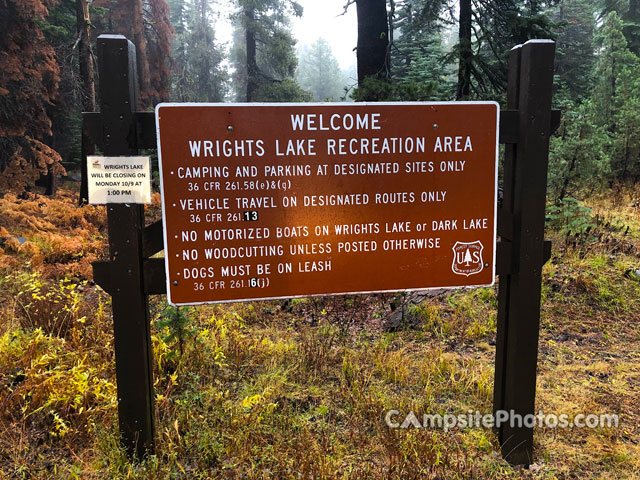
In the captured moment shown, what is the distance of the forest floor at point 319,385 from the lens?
2.98 m

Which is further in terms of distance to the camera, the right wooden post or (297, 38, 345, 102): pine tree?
(297, 38, 345, 102): pine tree

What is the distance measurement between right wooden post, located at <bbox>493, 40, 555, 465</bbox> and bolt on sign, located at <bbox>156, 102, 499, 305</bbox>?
167mm

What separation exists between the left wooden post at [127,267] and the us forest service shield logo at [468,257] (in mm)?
1924

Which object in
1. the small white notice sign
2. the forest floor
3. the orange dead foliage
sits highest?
the small white notice sign

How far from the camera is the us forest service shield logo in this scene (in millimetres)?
2994

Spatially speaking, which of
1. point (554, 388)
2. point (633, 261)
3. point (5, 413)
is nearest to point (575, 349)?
point (554, 388)

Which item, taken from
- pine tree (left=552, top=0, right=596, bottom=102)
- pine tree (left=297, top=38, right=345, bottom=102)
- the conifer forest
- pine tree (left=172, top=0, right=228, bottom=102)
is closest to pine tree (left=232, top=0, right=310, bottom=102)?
pine tree (left=172, top=0, right=228, bottom=102)

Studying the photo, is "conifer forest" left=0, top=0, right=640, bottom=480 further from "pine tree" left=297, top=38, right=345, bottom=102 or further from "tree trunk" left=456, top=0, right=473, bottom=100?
"pine tree" left=297, top=38, right=345, bottom=102

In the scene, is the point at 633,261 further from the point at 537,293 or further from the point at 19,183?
the point at 19,183

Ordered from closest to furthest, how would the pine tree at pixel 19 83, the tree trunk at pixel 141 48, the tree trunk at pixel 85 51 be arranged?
the pine tree at pixel 19 83
the tree trunk at pixel 85 51
the tree trunk at pixel 141 48

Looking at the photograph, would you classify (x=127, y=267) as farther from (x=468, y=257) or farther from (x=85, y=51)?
(x=85, y=51)

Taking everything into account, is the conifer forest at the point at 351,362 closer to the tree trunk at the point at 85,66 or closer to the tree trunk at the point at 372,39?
the tree trunk at the point at 372,39

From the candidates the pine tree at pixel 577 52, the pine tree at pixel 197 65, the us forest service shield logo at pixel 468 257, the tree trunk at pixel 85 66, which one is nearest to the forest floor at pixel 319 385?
the us forest service shield logo at pixel 468 257

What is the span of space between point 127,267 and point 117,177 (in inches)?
20.2
